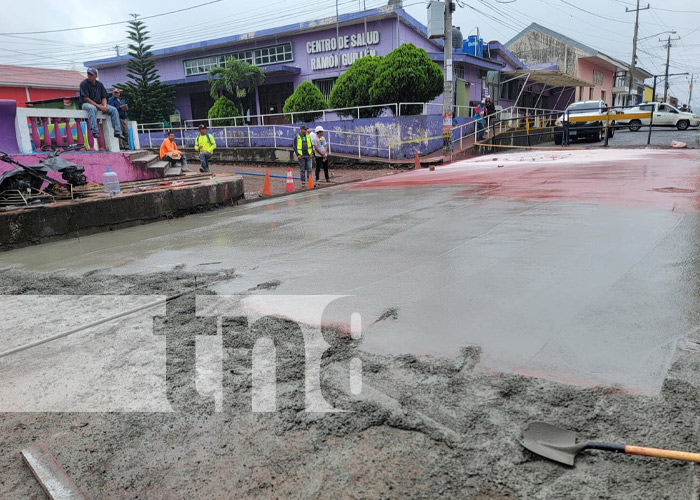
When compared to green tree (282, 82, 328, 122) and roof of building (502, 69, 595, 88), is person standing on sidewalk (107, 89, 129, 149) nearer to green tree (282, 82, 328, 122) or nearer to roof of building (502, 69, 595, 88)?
green tree (282, 82, 328, 122)

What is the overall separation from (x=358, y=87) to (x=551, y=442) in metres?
19.9

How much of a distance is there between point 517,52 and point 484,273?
148ft

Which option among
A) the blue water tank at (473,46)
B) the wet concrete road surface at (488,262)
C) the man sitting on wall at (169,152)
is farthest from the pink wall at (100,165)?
the blue water tank at (473,46)

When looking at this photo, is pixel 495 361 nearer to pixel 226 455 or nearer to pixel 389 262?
pixel 226 455

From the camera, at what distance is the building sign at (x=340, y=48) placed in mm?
26172

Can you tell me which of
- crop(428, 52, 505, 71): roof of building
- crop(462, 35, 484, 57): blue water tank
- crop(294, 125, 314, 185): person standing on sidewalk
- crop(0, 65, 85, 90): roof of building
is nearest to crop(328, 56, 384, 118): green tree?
crop(428, 52, 505, 71): roof of building

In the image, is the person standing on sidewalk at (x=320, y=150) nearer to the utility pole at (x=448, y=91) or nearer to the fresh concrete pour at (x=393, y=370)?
the utility pole at (x=448, y=91)

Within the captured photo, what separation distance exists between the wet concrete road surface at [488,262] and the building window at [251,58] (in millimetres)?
19977

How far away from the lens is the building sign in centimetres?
2617

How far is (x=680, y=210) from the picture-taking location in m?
7.71

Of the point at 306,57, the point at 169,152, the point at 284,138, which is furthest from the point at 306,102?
the point at 169,152

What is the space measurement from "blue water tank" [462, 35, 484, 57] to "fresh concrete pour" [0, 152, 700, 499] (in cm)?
2635

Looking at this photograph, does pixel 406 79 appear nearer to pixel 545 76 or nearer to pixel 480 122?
pixel 480 122

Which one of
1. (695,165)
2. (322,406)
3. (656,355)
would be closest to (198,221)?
(322,406)
